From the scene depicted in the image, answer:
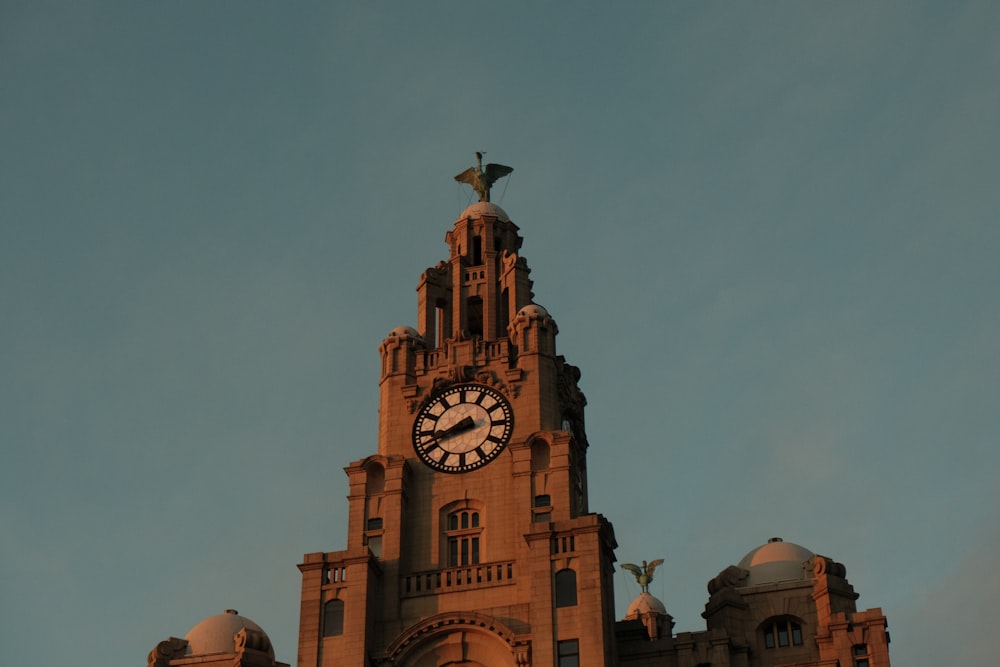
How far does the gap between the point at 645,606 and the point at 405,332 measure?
29.3m

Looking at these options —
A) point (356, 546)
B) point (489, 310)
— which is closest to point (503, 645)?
point (356, 546)

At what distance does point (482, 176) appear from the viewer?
A: 10056 centimetres

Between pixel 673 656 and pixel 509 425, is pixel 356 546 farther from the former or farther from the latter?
pixel 673 656

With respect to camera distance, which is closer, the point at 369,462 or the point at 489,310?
the point at 369,462

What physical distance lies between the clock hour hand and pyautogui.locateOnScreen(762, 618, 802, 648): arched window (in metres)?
17.3

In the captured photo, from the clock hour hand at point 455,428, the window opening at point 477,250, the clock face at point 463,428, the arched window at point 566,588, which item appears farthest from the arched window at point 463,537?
the window opening at point 477,250

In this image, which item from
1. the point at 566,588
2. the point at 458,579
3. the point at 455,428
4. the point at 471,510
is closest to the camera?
the point at 566,588

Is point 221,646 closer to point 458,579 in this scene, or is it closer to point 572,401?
point 458,579

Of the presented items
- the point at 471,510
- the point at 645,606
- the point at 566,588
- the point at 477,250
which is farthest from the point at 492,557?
the point at 645,606

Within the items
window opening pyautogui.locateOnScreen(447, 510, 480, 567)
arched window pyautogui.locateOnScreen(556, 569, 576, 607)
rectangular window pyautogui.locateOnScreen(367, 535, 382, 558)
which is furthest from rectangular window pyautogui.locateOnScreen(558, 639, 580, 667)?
rectangular window pyautogui.locateOnScreen(367, 535, 382, 558)

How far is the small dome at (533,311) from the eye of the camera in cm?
8875

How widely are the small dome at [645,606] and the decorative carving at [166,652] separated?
33739 mm

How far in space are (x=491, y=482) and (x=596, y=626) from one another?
1111 centimetres

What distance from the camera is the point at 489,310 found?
301 feet
